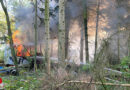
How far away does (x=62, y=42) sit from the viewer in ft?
19.4

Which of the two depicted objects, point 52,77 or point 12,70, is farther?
point 12,70

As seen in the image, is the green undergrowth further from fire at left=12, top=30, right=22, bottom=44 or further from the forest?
fire at left=12, top=30, right=22, bottom=44

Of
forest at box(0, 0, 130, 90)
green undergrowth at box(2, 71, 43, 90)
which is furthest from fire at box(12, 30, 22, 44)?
green undergrowth at box(2, 71, 43, 90)

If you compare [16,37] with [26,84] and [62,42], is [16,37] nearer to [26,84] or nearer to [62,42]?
[62,42]

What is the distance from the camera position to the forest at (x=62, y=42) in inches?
133

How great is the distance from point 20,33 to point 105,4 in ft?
32.3

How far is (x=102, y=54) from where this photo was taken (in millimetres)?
2658

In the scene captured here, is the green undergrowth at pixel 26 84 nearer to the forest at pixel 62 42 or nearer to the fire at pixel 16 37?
the forest at pixel 62 42

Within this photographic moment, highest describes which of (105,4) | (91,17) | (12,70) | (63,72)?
(105,4)

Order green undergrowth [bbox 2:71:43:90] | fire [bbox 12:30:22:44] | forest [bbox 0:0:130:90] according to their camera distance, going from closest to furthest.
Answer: forest [bbox 0:0:130:90]
green undergrowth [bbox 2:71:43:90]
fire [bbox 12:30:22:44]

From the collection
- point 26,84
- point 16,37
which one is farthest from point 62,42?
point 16,37

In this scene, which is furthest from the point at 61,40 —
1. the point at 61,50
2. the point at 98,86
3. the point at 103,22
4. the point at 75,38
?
the point at 75,38

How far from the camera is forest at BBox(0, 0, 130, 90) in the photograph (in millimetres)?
3367

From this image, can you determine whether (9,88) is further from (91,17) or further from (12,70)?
(91,17)
